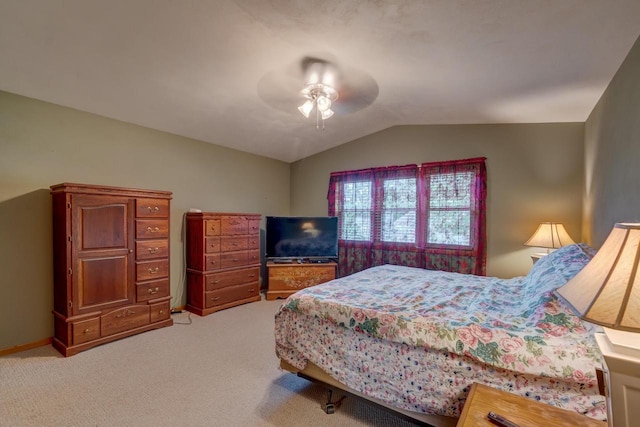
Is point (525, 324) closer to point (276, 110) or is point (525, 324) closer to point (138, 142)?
point (276, 110)

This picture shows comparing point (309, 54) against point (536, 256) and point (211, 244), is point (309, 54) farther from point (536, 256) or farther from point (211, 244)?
point (536, 256)

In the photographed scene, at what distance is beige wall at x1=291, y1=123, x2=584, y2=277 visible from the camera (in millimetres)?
3311

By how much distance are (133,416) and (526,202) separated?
439cm

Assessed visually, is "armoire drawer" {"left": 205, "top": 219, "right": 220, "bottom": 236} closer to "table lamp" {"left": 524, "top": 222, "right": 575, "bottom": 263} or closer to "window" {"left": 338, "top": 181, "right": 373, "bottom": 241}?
"window" {"left": 338, "top": 181, "right": 373, "bottom": 241}

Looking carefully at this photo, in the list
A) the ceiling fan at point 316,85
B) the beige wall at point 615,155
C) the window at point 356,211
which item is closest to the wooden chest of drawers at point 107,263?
the ceiling fan at point 316,85

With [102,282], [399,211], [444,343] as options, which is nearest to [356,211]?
[399,211]

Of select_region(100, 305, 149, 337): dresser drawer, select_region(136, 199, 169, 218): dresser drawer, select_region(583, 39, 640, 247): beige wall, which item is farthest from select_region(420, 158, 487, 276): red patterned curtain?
select_region(100, 305, 149, 337): dresser drawer

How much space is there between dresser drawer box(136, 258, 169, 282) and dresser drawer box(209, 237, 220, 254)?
1.70 feet

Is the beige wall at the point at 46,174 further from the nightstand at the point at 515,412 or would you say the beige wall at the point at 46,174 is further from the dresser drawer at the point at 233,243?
the nightstand at the point at 515,412

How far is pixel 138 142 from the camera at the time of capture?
3475mm

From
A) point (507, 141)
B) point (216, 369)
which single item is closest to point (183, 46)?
point (216, 369)

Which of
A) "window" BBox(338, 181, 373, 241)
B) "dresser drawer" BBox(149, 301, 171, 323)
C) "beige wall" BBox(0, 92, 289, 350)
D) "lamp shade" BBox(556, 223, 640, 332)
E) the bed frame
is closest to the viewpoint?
"lamp shade" BBox(556, 223, 640, 332)

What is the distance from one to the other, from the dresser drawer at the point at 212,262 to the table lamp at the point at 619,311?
3.69 meters

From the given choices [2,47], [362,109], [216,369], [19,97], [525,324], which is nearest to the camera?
[525,324]
